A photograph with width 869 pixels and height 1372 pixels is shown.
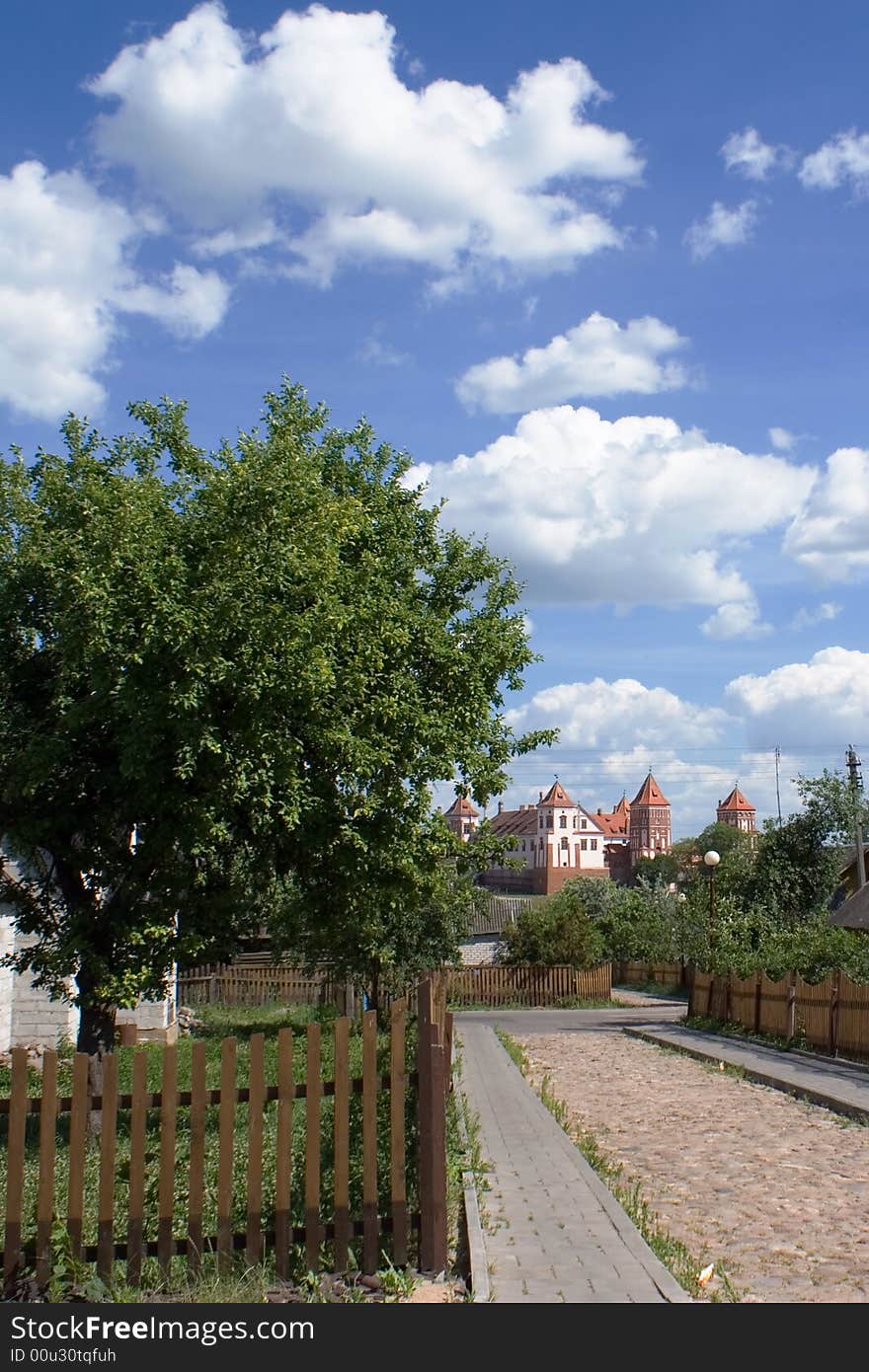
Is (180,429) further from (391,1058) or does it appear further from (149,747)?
(391,1058)

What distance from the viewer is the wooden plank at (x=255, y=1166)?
5.89 metres

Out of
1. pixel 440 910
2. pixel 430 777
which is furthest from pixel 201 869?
pixel 440 910

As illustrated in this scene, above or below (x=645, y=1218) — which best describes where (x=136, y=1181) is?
above

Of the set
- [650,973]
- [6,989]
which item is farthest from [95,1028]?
[650,973]

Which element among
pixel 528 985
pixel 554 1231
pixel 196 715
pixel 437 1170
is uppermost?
pixel 196 715

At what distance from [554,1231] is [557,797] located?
468ft

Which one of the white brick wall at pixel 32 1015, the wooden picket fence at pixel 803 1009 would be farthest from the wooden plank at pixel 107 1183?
the wooden picket fence at pixel 803 1009

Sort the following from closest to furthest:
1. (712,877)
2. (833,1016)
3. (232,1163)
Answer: (232,1163), (833,1016), (712,877)

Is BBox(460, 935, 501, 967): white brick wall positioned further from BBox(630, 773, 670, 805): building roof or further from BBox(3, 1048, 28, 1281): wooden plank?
BBox(630, 773, 670, 805): building roof

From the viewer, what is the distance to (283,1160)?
5.99 metres

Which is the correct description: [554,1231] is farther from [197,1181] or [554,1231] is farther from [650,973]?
[650,973]

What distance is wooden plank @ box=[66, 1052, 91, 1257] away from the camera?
577 centimetres

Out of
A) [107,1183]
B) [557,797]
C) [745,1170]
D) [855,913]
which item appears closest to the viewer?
[107,1183]
